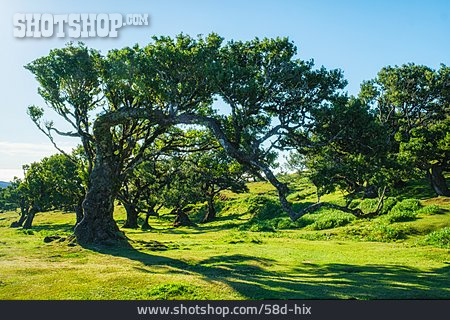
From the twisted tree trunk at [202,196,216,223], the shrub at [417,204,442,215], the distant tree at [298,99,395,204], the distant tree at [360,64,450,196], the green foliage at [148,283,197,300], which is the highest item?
the distant tree at [360,64,450,196]

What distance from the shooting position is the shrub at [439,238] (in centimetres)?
2634

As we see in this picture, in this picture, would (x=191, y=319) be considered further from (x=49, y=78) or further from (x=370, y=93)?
(x=370, y=93)

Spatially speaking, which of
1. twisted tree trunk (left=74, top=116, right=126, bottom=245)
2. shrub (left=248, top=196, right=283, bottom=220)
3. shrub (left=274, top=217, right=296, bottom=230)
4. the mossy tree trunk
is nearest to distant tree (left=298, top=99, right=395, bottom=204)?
twisted tree trunk (left=74, top=116, right=126, bottom=245)

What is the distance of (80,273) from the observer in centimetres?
1778

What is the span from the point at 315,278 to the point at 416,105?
52.0 metres

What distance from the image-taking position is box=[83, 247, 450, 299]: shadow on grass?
14234 mm

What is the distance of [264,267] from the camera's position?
835 inches

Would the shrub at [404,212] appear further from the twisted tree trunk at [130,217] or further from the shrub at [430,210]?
the twisted tree trunk at [130,217]

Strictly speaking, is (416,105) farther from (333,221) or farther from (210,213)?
(210,213)

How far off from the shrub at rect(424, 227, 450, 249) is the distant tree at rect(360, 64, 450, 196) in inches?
841

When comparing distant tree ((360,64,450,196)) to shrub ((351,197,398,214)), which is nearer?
shrub ((351,197,398,214))

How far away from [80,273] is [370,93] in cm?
5713

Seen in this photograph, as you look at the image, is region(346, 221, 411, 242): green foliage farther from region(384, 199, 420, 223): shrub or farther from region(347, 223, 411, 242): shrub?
region(384, 199, 420, 223): shrub

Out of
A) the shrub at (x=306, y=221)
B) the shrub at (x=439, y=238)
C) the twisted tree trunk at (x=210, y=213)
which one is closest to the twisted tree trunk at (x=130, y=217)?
the twisted tree trunk at (x=210, y=213)
